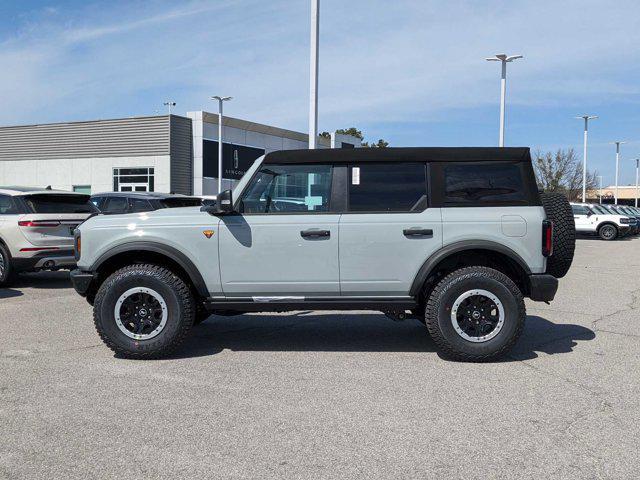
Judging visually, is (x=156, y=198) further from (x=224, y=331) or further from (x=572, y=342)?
(x=572, y=342)

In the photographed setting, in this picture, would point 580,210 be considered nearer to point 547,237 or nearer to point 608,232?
point 608,232

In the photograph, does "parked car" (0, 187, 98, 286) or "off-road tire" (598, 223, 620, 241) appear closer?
"parked car" (0, 187, 98, 286)

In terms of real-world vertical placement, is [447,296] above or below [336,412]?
above

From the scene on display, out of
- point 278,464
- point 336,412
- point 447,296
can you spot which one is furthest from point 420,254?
point 278,464

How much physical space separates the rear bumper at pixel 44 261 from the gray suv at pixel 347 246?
4.73m

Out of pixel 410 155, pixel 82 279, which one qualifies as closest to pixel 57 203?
pixel 82 279

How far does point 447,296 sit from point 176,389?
8.22ft

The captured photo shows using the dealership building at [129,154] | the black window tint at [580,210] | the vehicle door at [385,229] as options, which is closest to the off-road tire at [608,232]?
the black window tint at [580,210]

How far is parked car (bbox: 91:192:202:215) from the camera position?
1276 cm

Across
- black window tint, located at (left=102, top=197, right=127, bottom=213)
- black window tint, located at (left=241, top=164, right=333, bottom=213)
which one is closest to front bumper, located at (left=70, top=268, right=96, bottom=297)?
black window tint, located at (left=241, top=164, right=333, bottom=213)

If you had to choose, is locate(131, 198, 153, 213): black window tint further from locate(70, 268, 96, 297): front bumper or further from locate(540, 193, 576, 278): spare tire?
locate(540, 193, 576, 278): spare tire

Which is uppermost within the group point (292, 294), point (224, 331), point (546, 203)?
point (546, 203)

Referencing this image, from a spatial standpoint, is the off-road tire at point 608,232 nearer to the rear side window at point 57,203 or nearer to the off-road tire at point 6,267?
the rear side window at point 57,203

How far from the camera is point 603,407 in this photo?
459 cm
